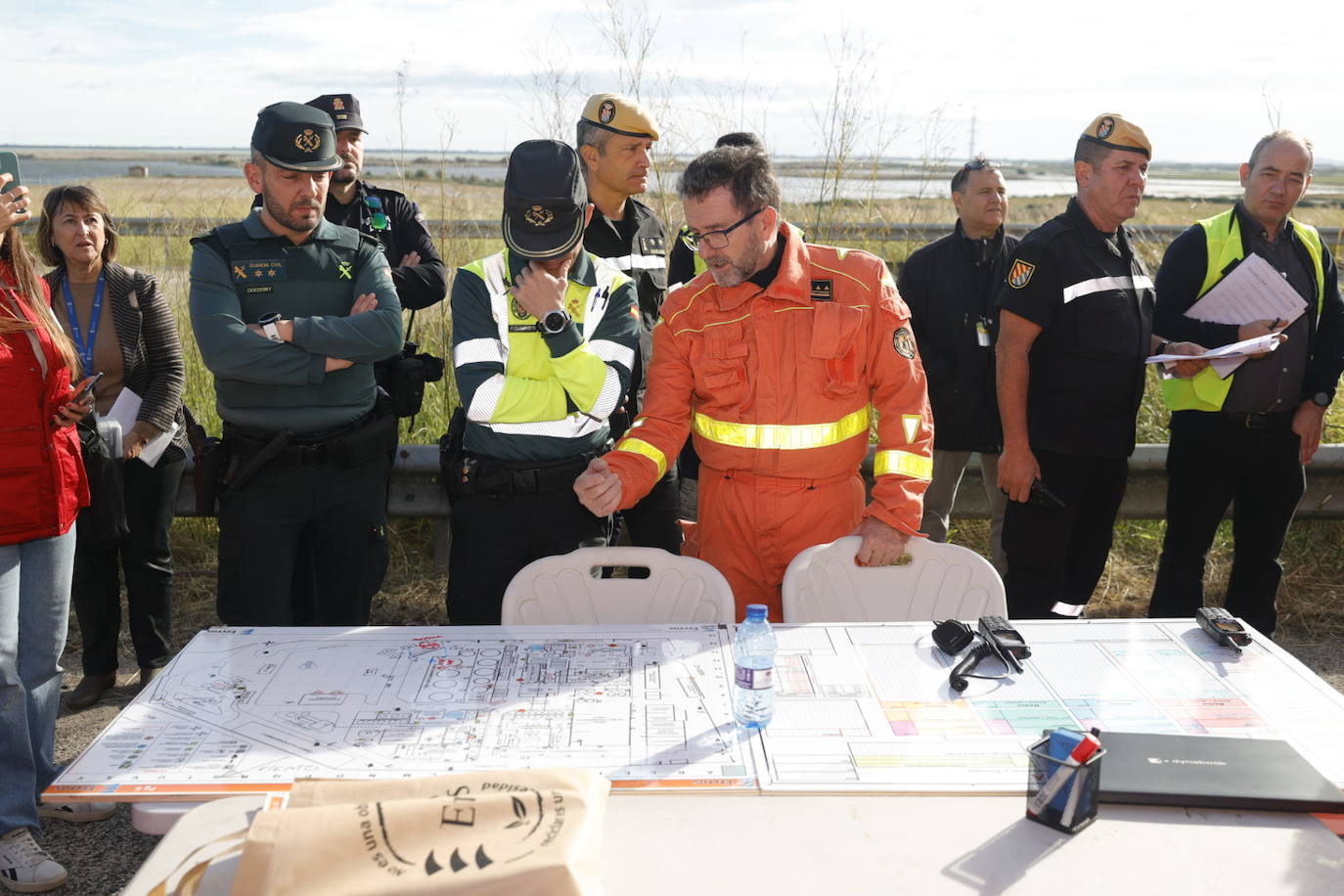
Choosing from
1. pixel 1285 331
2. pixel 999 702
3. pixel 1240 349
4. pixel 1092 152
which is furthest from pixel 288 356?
pixel 1285 331

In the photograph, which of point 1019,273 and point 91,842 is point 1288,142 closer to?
point 1019,273

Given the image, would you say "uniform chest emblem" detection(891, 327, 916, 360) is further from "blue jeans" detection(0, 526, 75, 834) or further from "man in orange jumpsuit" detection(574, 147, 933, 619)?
"blue jeans" detection(0, 526, 75, 834)

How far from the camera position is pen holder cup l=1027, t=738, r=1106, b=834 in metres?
1.83

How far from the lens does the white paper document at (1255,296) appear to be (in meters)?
3.93

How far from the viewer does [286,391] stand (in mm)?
3389

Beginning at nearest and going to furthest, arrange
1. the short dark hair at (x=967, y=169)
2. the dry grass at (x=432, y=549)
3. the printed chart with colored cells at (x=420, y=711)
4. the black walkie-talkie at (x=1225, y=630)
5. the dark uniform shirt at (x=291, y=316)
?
the printed chart with colored cells at (x=420, y=711) → the black walkie-talkie at (x=1225, y=630) → the dark uniform shirt at (x=291, y=316) → the short dark hair at (x=967, y=169) → the dry grass at (x=432, y=549)

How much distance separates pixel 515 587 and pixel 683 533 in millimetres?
882

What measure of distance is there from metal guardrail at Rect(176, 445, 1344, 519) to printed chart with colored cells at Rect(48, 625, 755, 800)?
2019 millimetres

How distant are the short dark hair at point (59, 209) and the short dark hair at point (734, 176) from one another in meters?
2.17

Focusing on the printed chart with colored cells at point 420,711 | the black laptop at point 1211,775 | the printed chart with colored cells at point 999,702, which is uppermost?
the black laptop at point 1211,775

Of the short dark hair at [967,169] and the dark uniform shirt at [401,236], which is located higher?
the short dark hair at [967,169]

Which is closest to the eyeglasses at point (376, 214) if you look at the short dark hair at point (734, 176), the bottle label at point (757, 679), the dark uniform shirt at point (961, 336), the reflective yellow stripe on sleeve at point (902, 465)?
the short dark hair at point (734, 176)

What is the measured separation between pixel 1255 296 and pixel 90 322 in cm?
412

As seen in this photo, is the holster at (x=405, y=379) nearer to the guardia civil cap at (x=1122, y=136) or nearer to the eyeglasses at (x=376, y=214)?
the eyeglasses at (x=376, y=214)
